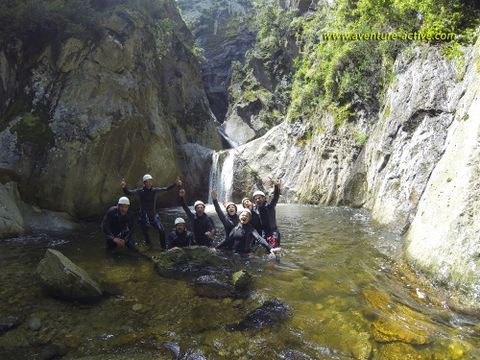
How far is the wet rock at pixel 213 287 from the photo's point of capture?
7020 millimetres

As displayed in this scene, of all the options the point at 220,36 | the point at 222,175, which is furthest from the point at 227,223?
the point at 220,36

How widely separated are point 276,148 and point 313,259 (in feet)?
64.0

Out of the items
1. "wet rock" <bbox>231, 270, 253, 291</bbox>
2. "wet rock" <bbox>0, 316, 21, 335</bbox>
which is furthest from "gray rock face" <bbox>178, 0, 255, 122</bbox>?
"wet rock" <bbox>0, 316, 21, 335</bbox>

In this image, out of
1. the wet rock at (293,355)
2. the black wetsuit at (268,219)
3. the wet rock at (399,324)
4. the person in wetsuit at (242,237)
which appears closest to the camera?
the wet rock at (293,355)

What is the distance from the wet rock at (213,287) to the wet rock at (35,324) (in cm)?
280

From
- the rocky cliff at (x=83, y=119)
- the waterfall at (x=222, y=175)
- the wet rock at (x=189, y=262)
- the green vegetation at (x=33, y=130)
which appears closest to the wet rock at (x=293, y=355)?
the wet rock at (x=189, y=262)

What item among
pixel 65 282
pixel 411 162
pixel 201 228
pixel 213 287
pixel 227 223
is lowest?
pixel 65 282

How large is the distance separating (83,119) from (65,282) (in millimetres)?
12338

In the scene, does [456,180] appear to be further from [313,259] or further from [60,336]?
[60,336]

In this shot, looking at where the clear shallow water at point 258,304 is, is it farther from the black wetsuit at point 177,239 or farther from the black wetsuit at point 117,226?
the black wetsuit at point 177,239

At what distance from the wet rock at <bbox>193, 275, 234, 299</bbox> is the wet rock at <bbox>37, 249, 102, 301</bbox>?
78.1 inches

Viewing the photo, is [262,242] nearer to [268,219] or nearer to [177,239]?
[268,219]

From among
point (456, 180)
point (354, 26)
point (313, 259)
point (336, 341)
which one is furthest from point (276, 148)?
point (336, 341)

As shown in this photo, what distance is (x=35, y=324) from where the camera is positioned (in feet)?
18.6
